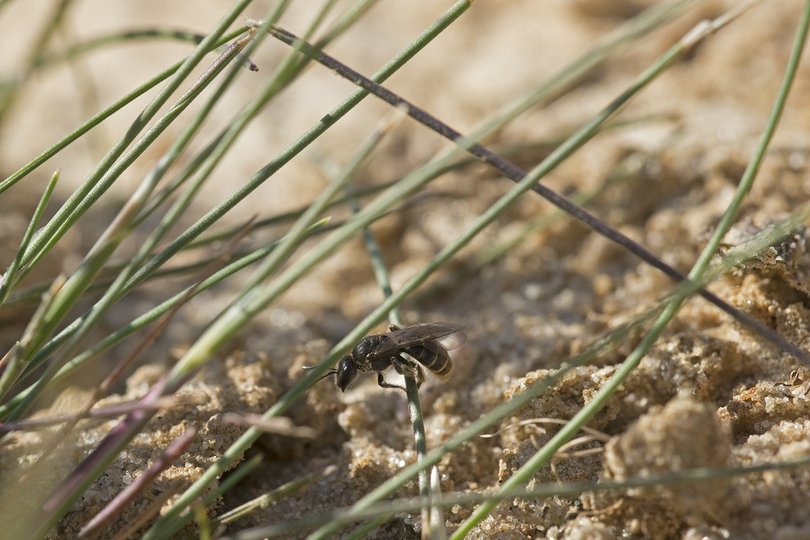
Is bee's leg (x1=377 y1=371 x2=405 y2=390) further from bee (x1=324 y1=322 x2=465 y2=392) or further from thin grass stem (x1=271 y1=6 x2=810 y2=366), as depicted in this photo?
thin grass stem (x1=271 y1=6 x2=810 y2=366)

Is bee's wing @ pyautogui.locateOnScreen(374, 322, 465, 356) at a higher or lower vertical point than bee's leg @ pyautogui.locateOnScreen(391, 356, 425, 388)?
higher

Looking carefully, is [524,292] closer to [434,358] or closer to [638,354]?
[434,358]

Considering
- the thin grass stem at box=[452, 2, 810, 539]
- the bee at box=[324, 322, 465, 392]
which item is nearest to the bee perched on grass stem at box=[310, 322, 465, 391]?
the bee at box=[324, 322, 465, 392]

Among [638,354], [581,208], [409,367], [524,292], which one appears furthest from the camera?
[524,292]

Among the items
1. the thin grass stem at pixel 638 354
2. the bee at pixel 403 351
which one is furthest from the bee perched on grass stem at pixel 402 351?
the thin grass stem at pixel 638 354

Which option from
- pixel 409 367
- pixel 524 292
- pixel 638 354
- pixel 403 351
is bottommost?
pixel 638 354

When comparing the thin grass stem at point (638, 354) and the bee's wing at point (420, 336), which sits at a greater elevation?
the bee's wing at point (420, 336)

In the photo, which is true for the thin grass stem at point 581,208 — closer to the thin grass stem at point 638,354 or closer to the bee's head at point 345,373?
the thin grass stem at point 638,354

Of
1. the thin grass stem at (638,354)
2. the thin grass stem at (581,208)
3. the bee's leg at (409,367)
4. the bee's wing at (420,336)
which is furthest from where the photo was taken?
the bee's wing at (420,336)

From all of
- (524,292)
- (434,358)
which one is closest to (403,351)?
(434,358)
